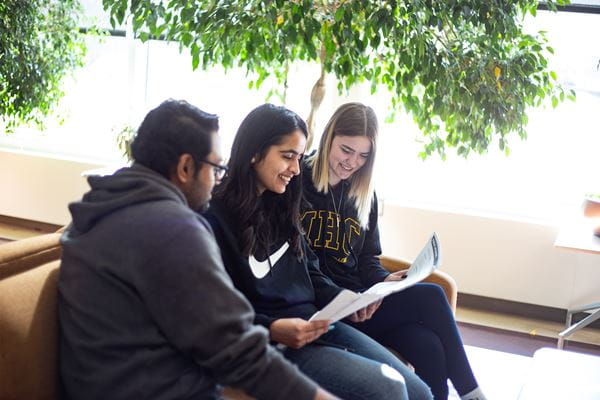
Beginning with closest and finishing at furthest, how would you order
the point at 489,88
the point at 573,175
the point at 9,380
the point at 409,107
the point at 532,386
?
1. the point at 9,380
2. the point at 532,386
3. the point at 489,88
4. the point at 409,107
5. the point at 573,175

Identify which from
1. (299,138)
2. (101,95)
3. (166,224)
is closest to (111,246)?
(166,224)

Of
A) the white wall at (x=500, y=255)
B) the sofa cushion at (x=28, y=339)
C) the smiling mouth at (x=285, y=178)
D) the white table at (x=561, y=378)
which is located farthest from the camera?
the white wall at (x=500, y=255)

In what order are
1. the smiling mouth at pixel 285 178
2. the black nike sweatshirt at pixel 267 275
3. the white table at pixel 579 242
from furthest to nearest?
Answer: the white table at pixel 579 242, the smiling mouth at pixel 285 178, the black nike sweatshirt at pixel 267 275

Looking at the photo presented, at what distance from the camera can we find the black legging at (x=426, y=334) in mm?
2227


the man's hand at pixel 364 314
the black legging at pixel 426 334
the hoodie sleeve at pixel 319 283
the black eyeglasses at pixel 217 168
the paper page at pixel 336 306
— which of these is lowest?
the black legging at pixel 426 334

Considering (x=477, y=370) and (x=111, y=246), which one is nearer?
(x=111, y=246)

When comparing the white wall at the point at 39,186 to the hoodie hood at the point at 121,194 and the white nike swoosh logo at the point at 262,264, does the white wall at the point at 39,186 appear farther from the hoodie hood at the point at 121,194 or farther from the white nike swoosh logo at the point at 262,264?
the hoodie hood at the point at 121,194

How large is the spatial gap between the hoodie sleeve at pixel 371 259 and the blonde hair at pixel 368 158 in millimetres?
44

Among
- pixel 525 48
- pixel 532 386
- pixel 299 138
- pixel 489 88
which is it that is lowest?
pixel 532 386

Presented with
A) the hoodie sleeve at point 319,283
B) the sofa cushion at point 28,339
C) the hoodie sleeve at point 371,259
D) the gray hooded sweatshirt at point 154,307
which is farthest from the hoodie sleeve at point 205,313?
the hoodie sleeve at point 371,259

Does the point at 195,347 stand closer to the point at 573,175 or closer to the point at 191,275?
the point at 191,275

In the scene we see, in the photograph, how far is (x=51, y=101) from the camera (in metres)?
4.51

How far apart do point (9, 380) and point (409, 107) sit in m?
2.25

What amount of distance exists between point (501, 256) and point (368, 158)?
6.57 ft
